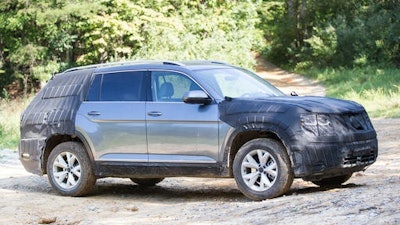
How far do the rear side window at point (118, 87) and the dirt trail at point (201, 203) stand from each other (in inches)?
52.0

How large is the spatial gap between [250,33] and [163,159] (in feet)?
98.0

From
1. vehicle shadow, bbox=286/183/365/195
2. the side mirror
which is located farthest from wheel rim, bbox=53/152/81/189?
vehicle shadow, bbox=286/183/365/195

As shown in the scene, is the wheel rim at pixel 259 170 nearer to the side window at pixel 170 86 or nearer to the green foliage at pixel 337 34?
the side window at pixel 170 86

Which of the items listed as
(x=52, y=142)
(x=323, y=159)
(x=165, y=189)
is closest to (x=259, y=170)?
(x=323, y=159)

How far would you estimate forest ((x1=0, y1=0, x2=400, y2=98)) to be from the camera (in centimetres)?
3412

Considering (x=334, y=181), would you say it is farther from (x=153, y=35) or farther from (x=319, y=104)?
(x=153, y=35)

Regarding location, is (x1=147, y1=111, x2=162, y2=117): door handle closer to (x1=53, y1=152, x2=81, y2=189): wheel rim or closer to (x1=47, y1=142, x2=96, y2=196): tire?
(x1=47, y1=142, x2=96, y2=196): tire

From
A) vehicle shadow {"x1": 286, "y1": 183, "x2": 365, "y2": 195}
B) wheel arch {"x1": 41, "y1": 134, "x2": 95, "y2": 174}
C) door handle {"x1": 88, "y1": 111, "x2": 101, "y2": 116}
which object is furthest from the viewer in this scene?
wheel arch {"x1": 41, "y1": 134, "x2": 95, "y2": 174}

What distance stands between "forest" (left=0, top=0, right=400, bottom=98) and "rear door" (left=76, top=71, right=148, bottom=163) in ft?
69.6

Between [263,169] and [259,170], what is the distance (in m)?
0.05

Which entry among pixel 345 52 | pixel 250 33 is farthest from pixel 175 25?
pixel 345 52

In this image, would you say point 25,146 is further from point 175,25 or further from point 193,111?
point 175,25

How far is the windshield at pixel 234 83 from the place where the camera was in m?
9.54

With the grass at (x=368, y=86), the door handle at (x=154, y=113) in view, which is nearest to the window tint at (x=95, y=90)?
the door handle at (x=154, y=113)
